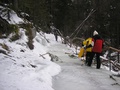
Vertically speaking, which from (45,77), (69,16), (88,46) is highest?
(69,16)

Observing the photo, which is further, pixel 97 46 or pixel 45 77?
pixel 97 46

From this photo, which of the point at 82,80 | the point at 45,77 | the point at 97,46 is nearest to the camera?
the point at 45,77

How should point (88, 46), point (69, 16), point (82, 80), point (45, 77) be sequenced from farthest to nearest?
point (69, 16), point (88, 46), point (82, 80), point (45, 77)

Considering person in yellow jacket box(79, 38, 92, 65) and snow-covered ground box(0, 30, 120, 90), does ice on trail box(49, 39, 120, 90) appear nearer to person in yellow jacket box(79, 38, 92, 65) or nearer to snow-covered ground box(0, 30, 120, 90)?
snow-covered ground box(0, 30, 120, 90)

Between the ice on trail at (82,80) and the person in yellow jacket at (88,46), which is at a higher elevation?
the person in yellow jacket at (88,46)

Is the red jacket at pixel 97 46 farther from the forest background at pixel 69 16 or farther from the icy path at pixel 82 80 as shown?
the forest background at pixel 69 16

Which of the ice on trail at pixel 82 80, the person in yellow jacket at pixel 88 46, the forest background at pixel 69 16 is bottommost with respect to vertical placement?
the ice on trail at pixel 82 80

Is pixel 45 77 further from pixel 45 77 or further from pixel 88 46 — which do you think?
pixel 88 46

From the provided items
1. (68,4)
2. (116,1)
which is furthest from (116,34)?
(68,4)

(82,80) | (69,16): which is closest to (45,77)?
→ (82,80)

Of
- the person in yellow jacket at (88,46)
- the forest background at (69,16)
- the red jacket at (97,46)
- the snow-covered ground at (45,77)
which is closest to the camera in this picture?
the snow-covered ground at (45,77)

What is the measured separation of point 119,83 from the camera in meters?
7.98

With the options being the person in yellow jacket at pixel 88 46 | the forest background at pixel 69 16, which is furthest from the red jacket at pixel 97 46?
the forest background at pixel 69 16

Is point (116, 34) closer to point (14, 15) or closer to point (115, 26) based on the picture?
point (115, 26)
